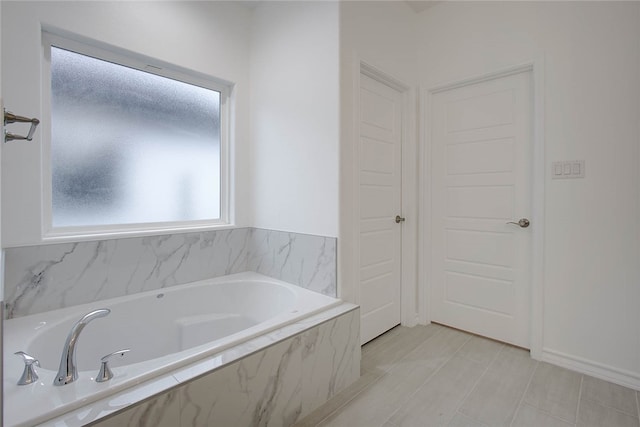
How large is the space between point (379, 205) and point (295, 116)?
90 cm

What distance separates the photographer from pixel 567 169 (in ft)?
6.64

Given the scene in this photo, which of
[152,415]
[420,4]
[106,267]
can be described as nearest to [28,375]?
[152,415]

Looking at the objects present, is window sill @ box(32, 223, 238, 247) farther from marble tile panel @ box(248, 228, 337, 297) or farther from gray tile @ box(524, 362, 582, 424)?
gray tile @ box(524, 362, 582, 424)

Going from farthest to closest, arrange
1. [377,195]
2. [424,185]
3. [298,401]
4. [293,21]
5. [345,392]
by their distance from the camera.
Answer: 1. [424,185]
2. [377,195]
3. [293,21]
4. [345,392]
5. [298,401]

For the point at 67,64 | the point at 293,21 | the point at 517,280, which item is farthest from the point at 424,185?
the point at 67,64

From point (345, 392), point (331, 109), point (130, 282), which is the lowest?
point (345, 392)

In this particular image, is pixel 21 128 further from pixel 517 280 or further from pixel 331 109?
pixel 517 280

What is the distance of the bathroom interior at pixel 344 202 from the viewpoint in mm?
1640

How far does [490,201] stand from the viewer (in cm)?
240

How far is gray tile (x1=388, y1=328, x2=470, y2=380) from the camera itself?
2016mm

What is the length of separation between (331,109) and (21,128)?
1.66 meters

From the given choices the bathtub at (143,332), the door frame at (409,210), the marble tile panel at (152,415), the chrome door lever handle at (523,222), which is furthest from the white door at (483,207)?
the marble tile panel at (152,415)

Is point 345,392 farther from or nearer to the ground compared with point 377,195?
nearer to the ground

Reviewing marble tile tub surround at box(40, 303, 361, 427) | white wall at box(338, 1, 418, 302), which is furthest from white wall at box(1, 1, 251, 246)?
marble tile tub surround at box(40, 303, 361, 427)
